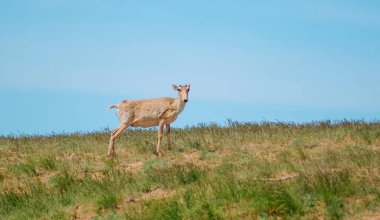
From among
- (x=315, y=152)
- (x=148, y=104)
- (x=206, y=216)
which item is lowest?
(x=206, y=216)

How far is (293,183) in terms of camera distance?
11820 mm

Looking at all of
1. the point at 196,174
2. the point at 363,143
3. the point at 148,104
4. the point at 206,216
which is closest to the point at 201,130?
the point at 148,104

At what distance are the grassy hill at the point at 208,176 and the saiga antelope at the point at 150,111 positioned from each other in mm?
714

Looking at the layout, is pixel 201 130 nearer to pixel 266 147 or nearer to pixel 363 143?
pixel 266 147

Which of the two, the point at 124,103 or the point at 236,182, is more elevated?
the point at 124,103

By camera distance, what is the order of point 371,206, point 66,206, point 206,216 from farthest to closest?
point 66,206
point 206,216
point 371,206

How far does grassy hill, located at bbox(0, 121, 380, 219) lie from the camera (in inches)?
441

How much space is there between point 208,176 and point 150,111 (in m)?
6.32

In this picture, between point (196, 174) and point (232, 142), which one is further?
point (232, 142)

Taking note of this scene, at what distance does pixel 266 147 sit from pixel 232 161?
194 cm

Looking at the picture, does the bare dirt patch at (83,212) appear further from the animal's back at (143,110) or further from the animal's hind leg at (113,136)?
the animal's back at (143,110)

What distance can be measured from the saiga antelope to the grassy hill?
71 centimetres

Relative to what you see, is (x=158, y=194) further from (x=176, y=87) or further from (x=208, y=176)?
(x=176, y=87)

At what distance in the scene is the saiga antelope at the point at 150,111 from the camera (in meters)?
19.8
